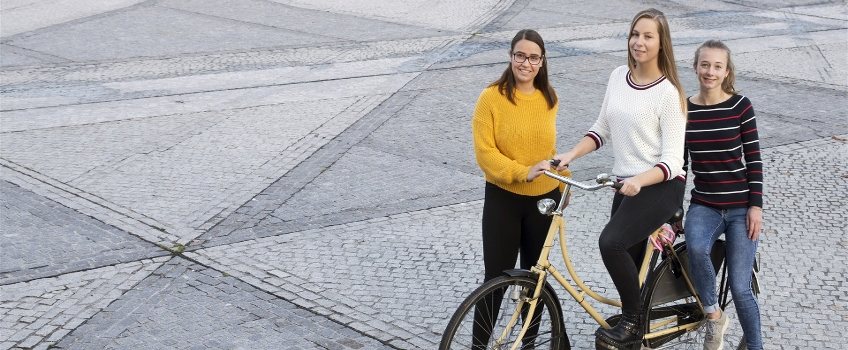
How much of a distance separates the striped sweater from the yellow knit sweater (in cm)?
69

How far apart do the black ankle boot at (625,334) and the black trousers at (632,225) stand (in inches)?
6.1

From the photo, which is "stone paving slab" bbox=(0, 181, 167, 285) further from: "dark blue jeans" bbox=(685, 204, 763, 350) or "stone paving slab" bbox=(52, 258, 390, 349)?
"dark blue jeans" bbox=(685, 204, 763, 350)

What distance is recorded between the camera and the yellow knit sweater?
13.9 feet

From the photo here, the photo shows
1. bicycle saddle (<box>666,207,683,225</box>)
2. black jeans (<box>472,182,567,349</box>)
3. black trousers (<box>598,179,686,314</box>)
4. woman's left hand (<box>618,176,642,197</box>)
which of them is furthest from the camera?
black jeans (<box>472,182,567,349</box>)

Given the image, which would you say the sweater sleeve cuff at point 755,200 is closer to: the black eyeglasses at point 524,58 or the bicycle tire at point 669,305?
the bicycle tire at point 669,305

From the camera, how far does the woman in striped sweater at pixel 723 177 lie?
14.0ft

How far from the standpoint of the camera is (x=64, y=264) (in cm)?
623

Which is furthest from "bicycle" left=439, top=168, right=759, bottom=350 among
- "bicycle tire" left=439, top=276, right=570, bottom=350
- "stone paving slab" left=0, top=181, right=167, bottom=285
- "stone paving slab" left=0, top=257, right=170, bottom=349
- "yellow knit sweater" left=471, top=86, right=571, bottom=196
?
"stone paving slab" left=0, top=181, right=167, bottom=285

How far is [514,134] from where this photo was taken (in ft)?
14.0

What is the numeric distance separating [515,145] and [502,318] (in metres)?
0.79

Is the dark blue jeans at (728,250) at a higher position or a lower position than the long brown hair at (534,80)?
lower

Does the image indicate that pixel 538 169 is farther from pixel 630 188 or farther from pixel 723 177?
pixel 723 177

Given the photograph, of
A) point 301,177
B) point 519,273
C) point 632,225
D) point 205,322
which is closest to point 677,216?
point 632,225

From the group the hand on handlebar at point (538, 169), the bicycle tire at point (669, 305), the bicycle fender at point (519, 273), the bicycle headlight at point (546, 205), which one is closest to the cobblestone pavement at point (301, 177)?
the bicycle tire at point (669, 305)
